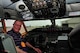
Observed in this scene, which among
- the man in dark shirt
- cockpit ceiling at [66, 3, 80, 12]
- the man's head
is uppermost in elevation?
cockpit ceiling at [66, 3, 80, 12]

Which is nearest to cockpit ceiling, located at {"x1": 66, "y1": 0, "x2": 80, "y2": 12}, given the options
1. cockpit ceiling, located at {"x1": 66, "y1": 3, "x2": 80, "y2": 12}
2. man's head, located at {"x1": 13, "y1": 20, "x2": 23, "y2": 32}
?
cockpit ceiling, located at {"x1": 66, "y1": 3, "x2": 80, "y2": 12}

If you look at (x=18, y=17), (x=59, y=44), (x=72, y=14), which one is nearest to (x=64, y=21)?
(x=72, y=14)

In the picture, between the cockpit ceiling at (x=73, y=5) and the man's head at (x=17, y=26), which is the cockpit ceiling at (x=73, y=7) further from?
the man's head at (x=17, y=26)

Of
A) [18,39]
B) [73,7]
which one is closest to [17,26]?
[18,39]

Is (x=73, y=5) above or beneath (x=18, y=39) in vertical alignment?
above

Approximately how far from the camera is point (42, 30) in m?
2.59

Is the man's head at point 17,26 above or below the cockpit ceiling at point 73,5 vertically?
below

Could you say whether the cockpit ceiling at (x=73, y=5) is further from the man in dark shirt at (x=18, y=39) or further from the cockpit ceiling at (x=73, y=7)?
the man in dark shirt at (x=18, y=39)

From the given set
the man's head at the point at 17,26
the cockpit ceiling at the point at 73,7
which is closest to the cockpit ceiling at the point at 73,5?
the cockpit ceiling at the point at 73,7

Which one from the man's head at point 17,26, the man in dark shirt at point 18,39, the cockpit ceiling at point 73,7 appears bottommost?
the man in dark shirt at point 18,39

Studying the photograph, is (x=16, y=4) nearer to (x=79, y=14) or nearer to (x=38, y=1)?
(x=38, y=1)

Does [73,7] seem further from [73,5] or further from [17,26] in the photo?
[17,26]

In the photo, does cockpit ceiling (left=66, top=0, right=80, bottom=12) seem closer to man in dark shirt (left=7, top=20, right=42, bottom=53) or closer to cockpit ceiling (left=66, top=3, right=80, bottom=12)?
cockpit ceiling (left=66, top=3, right=80, bottom=12)

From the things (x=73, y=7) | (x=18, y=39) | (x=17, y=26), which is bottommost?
(x=18, y=39)
